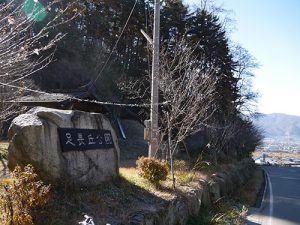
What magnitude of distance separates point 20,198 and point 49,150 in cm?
164

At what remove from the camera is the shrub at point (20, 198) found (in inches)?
234

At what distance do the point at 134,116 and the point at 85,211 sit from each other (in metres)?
26.2

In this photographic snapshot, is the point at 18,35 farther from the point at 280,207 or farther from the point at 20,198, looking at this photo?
the point at 280,207

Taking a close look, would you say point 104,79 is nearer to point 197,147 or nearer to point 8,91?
point 197,147

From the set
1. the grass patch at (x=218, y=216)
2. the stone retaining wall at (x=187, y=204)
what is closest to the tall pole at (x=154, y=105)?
the stone retaining wall at (x=187, y=204)

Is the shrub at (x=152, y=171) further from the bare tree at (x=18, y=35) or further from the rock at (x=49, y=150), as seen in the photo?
the bare tree at (x=18, y=35)

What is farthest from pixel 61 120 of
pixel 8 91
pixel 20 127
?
pixel 8 91

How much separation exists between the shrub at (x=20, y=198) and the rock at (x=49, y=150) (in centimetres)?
88

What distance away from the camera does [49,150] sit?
7.70 m

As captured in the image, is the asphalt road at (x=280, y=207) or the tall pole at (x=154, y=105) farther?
the asphalt road at (x=280, y=207)

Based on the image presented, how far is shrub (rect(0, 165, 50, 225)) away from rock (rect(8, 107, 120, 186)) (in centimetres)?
88

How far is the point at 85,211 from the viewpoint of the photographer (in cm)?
745

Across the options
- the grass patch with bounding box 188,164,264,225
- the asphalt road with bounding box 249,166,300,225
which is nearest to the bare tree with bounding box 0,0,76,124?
the grass patch with bounding box 188,164,264,225

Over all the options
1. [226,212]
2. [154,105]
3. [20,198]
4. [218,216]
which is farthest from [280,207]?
[20,198]
